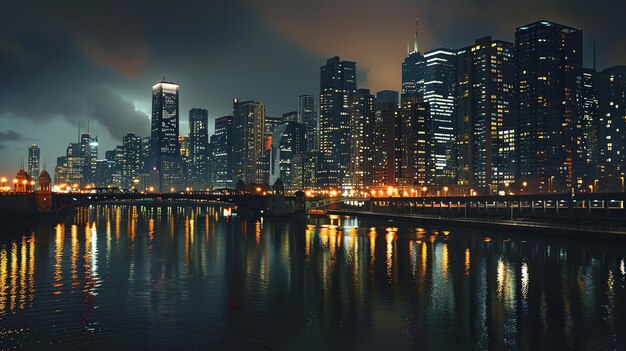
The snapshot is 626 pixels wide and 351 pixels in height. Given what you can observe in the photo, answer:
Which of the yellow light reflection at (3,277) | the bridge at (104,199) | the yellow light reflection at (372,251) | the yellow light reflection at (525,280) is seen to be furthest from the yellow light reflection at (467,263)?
the bridge at (104,199)

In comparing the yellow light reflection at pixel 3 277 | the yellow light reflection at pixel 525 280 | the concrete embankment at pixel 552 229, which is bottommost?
the yellow light reflection at pixel 525 280

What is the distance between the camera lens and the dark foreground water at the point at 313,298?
3028 cm

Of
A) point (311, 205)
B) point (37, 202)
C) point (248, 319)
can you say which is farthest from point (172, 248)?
point (311, 205)

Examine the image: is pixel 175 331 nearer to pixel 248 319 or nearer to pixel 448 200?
pixel 248 319

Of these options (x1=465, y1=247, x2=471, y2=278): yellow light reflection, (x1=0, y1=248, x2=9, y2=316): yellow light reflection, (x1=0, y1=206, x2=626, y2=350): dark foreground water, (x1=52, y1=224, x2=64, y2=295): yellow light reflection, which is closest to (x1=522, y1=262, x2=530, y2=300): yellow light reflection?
(x1=0, y1=206, x2=626, y2=350): dark foreground water

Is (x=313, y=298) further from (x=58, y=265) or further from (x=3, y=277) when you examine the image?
(x=58, y=265)

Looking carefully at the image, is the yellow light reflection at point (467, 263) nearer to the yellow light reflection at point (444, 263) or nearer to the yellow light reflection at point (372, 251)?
the yellow light reflection at point (444, 263)

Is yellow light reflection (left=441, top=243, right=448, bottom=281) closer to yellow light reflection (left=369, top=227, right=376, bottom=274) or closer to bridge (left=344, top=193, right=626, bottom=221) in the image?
yellow light reflection (left=369, top=227, right=376, bottom=274)

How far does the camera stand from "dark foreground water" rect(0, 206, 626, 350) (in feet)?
99.3

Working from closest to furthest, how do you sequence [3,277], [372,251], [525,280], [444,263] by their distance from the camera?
[525,280] < [3,277] < [444,263] < [372,251]

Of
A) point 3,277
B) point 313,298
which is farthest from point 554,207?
point 3,277

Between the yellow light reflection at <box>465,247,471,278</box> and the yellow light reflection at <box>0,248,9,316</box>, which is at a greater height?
the yellow light reflection at <box>0,248,9,316</box>

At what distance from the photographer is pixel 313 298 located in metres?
41.7

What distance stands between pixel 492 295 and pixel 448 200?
120m
